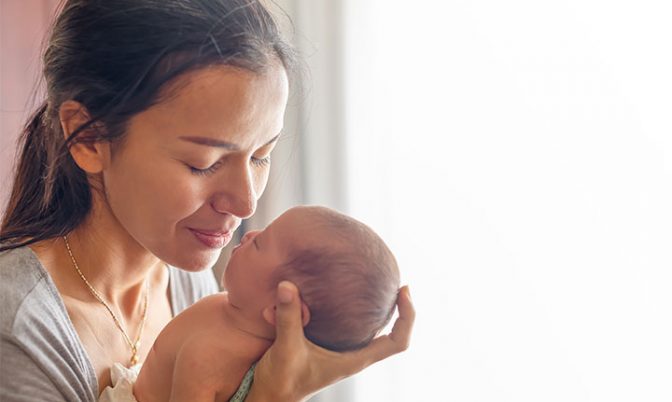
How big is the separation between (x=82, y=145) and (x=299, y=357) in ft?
1.74

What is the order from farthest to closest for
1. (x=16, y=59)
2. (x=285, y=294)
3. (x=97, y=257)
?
(x=16, y=59), (x=97, y=257), (x=285, y=294)

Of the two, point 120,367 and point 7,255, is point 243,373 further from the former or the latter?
point 7,255

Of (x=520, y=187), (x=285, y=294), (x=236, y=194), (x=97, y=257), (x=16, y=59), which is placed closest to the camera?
(x=285, y=294)

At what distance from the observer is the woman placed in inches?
54.6

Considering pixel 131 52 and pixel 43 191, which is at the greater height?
pixel 131 52

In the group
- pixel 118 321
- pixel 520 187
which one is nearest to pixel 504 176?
pixel 520 187

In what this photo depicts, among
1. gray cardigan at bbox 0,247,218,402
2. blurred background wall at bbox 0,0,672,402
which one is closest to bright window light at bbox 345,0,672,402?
blurred background wall at bbox 0,0,672,402

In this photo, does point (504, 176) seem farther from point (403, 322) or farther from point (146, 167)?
point (146, 167)

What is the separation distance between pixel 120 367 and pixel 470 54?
3.89 feet

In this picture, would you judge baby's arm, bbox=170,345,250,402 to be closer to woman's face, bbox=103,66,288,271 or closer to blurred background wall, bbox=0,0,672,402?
woman's face, bbox=103,66,288,271

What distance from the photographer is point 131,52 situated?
139 cm

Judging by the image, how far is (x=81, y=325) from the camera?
1.57m

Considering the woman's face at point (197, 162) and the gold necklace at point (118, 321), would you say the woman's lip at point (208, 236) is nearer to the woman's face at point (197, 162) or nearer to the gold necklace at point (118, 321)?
the woman's face at point (197, 162)

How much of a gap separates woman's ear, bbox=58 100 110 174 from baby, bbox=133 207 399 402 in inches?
11.5
